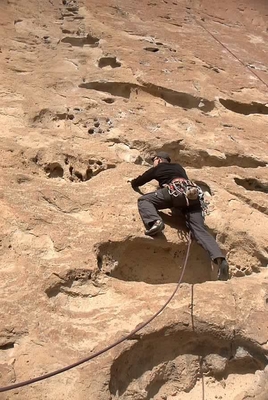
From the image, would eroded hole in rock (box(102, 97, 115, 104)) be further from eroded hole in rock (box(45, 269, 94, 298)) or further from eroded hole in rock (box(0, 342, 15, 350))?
eroded hole in rock (box(0, 342, 15, 350))

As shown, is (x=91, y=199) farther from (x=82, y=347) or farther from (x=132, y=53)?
(x=132, y=53)

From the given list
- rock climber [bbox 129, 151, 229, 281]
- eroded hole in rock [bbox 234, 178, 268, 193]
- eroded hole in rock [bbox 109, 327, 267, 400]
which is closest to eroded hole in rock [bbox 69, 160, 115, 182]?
rock climber [bbox 129, 151, 229, 281]

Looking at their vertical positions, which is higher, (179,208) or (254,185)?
(179,208)

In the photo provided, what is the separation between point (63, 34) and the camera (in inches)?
255

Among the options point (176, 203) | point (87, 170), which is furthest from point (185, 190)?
point (87, 170)

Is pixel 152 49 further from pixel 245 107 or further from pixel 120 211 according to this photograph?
pixel 120 211

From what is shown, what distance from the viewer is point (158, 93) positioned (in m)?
5.77

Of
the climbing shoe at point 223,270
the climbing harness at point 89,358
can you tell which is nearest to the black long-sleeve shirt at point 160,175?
the climbing shoe at point 223,270

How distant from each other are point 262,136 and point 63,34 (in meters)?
2.90

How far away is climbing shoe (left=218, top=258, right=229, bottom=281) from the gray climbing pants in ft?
0.44

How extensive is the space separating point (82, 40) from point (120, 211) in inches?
132

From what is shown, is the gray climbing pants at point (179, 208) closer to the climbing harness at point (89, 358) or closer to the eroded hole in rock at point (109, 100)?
the climbing harness at point (89, 358)

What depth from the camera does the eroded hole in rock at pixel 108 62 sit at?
6.02 m

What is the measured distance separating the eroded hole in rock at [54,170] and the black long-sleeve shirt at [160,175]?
0.65 metres
